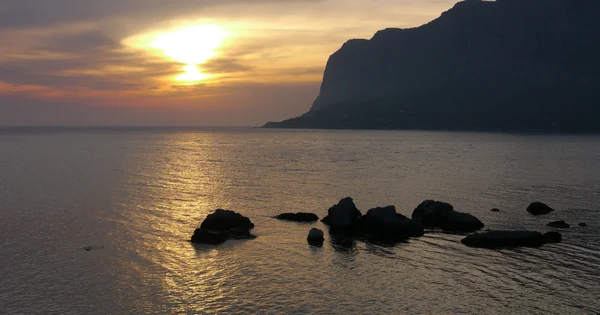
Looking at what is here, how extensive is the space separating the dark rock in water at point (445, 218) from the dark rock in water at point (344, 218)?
616 centimetres

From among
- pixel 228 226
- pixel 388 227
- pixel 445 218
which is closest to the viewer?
pixel 388 227

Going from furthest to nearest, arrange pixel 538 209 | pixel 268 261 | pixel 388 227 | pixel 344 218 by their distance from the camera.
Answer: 1. pixel 538 209
2. pixel 344 218
3. pixel 388 227
4. pixel 268 261

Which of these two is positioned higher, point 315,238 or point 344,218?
point 344,218

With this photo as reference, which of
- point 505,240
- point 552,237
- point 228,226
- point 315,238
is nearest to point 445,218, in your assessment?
point 505,240

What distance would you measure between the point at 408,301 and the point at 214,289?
10.4 metres

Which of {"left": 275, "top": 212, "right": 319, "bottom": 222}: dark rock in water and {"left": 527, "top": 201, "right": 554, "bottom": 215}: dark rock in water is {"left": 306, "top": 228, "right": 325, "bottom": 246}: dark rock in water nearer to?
{"left": 275, "top": 212, "right": 319, "bottom": 222}: dark rock in water

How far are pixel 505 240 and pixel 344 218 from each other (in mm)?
12707

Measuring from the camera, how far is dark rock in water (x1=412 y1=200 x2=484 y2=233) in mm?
40219

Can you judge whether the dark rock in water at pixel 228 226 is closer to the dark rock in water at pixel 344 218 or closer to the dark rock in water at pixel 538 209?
the dark rock in water at pixel 344 218

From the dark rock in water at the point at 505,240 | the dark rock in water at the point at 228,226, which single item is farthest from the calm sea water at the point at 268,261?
the dark rock in water at the point at 228,226

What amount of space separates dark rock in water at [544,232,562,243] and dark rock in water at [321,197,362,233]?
1456 centimetres

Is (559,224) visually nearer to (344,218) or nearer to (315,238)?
(344,218)

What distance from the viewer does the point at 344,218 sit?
1603 inches

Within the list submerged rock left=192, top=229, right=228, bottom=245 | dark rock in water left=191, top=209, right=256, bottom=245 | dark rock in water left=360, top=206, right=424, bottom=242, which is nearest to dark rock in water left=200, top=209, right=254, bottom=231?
dark rock in water left=191, top=209, right=256, bottom=245
